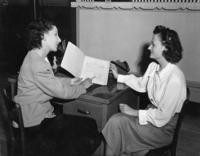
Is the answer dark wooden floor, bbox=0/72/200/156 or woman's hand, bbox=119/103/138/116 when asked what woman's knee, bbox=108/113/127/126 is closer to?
woman's hand, bbox=119/103/138/116

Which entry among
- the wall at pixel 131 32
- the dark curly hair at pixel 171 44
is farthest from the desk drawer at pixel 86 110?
the wall at pixel 131 32

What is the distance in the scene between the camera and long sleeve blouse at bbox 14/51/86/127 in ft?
5.59

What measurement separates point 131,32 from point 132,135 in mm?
1746

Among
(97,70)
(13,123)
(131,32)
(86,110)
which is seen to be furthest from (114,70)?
(131,32)

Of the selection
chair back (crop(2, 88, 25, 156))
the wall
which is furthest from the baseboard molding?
chair back (crop(2, 88, 25, 156))

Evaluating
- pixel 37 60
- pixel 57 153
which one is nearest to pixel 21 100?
pixel 37 60

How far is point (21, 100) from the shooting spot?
5.70ft

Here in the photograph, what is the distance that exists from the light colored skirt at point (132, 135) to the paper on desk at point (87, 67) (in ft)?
1.47

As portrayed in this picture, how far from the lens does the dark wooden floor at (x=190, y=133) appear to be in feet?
7.98

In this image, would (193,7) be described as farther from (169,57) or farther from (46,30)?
(46,30)

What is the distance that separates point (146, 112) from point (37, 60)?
2.66 ft

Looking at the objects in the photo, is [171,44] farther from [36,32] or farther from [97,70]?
[36,32]

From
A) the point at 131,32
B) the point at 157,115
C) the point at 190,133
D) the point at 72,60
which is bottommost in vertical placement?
the point at 190,133

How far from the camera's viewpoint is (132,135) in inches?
67.5
